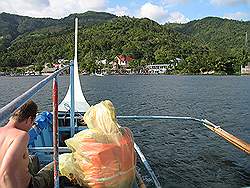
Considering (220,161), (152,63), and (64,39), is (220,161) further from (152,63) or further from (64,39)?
(64,39)

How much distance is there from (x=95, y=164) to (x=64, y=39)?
200 m

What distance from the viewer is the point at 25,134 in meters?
4.04

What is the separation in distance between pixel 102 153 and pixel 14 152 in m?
1.26

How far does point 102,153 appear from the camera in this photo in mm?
4742

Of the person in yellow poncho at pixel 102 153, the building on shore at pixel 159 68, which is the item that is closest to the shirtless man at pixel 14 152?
the person in yellow poncho at pixel 102 153

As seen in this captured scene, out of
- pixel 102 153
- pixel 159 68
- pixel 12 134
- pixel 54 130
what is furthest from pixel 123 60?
pixel 12 134

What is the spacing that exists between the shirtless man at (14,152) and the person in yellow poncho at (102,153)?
2.98 feet

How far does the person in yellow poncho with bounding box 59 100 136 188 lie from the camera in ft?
15.7

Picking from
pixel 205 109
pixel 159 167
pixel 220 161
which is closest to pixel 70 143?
pixel 159 167

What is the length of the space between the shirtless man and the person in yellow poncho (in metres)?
0.91

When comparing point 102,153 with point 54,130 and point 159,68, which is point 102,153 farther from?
point 159,68

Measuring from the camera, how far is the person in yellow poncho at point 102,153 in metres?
4.79

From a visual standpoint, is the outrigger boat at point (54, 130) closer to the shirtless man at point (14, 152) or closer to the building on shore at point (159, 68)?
the shirtless man at point (14, 152)

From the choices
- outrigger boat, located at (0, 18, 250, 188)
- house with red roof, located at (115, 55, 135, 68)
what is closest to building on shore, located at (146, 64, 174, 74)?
house with red roof, located at (115, 55, 135, 68)
